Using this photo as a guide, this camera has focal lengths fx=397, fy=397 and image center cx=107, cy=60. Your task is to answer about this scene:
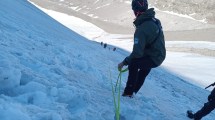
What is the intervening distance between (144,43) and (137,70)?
680mm

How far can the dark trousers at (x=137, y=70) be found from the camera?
23.6 ft

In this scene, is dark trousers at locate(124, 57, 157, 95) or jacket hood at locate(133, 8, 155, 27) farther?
dark trousers at locate(124, 57, 157, 95)

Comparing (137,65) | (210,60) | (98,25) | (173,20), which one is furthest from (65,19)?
(137,65)

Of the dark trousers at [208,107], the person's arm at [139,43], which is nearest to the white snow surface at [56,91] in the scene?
the dark trousers at [208,107]

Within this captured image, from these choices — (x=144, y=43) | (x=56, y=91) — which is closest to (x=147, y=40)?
(x=144, y=43)

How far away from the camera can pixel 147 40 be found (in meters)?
6.93

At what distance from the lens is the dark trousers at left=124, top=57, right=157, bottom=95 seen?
23.6ft

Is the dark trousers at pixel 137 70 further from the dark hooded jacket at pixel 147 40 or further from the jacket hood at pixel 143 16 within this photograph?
the jacket hood at pixel 143 16

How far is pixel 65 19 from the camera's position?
60.6 metres

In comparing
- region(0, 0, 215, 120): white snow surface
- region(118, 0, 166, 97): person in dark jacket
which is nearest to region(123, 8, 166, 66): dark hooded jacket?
region(118, 0, 166, 97): person in dark jacket

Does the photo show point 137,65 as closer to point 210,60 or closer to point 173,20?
point 210,60

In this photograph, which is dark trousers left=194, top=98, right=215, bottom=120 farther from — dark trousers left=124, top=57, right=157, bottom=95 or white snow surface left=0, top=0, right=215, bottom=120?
dark trousers left=124, top=57, right=157, bottom=95

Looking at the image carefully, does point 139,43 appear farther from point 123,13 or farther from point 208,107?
point 123,13

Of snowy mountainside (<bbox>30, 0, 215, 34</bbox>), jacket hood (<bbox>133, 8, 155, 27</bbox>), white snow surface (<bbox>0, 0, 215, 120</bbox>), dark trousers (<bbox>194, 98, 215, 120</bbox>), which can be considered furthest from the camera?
snowy mountainside (<bbox>30, 0, 215, 34</bbox>)
